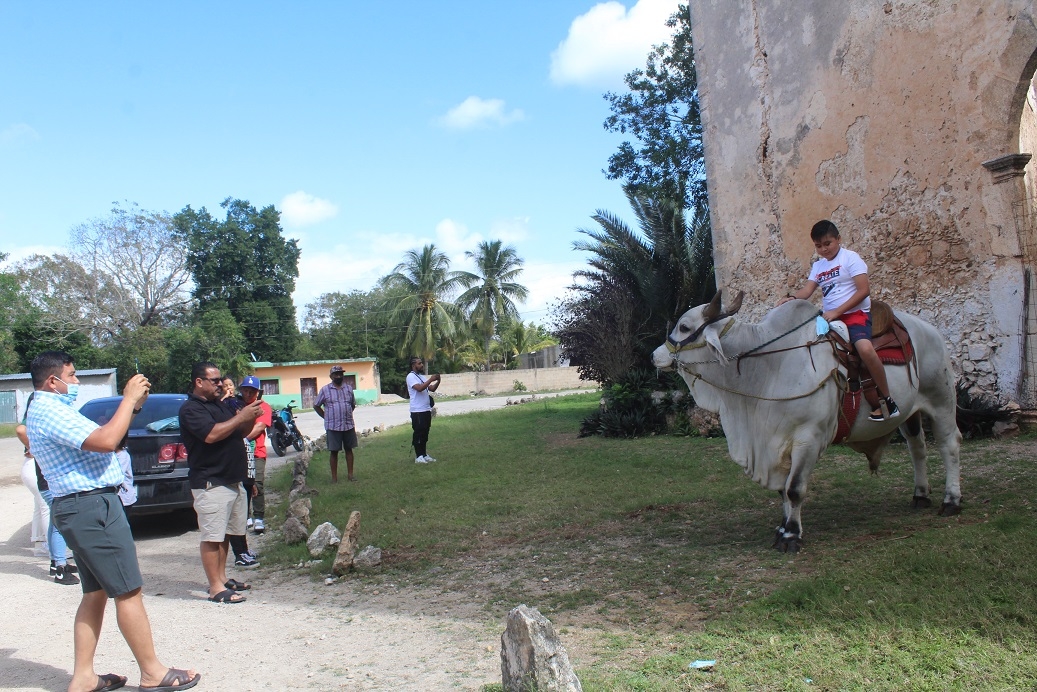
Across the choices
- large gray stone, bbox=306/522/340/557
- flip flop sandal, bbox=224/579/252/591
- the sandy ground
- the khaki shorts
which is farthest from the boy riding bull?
flip flop sandal, bbox=224/579/252/591

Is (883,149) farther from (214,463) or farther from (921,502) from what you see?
(214,463)

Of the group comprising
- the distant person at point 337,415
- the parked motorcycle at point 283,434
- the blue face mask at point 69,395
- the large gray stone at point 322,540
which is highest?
the blue face mask at point 69,395

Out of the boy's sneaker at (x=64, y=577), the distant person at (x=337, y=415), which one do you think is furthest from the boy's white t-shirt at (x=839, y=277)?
the distant person at (x=337, y=415)

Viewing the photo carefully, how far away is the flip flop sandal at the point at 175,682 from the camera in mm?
4035

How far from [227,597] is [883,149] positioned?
9.54 m

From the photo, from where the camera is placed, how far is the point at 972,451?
8.38 meters

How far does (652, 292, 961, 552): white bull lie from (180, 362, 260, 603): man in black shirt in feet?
11.3

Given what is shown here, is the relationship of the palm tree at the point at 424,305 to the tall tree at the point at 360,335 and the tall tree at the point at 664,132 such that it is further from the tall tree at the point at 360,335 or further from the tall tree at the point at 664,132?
the tall tree at the point at 664,132

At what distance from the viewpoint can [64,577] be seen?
6754 mm

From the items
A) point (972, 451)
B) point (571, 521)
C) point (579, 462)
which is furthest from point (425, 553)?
point (972, 451)

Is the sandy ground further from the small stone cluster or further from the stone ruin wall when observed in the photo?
the stone ruin wall

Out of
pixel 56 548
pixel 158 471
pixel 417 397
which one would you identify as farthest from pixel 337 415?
pixel 56 548

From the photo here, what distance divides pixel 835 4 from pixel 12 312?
4619cm

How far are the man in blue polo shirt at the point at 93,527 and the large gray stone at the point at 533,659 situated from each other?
1.86 metres
